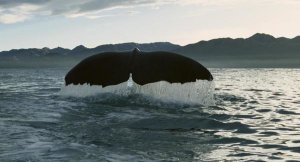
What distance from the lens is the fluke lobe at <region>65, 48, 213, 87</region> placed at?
36.2ft

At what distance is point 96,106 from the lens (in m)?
12.8

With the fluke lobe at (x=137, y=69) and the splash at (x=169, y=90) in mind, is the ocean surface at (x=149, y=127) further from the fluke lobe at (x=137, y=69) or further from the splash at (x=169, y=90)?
the fluke lobe at (x=137, y=69)

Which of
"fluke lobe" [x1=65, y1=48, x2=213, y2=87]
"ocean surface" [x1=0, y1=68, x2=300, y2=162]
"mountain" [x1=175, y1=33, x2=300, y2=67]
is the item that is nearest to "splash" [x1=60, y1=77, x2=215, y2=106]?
"ocean surface" [x1=0, y1=68, x2=300, y2=162]

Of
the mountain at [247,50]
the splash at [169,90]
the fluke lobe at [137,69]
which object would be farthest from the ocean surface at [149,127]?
the mountain at [247,50]

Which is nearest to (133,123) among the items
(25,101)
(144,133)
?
(144,133)

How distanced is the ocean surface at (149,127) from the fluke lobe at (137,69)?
0.78ft

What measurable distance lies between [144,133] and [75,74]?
3.34 m

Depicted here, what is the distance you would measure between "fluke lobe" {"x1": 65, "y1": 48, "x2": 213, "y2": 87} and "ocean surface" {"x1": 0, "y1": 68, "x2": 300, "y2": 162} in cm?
24

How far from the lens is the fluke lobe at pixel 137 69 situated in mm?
11039

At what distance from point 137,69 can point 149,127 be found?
7.08 feet

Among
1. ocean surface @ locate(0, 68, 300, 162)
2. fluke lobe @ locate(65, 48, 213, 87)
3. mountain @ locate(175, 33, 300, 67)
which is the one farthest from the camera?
mountain @ locate(175, 33, 300, 67)

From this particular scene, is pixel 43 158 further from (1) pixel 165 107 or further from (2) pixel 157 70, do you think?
(1) pixel 165 107

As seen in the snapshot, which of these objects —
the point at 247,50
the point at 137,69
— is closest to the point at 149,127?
the point at 137,69

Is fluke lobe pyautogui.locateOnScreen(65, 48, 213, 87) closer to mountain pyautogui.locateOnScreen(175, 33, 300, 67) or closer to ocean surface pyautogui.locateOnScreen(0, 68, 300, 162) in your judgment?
ocean surface pyautogui.locateOnScreen(0, 68, 300, 162)
